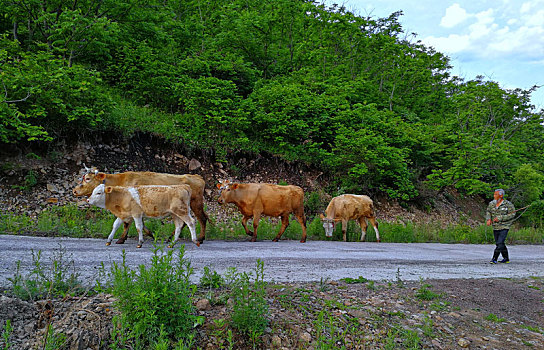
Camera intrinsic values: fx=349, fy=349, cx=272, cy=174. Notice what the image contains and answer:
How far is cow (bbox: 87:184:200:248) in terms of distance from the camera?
27.2ft

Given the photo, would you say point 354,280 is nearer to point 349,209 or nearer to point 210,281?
point 210,281

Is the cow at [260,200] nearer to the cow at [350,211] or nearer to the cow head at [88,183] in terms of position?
the cow at [350,211]

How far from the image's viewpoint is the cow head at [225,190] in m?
11.5

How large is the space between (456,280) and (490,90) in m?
26.8

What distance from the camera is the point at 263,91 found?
18.9 metres

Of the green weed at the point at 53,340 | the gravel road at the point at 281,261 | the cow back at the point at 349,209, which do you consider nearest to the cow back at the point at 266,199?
the gravel road at the point at 281,261

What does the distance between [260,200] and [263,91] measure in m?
8.77

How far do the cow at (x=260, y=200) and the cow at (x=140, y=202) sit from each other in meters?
2.94

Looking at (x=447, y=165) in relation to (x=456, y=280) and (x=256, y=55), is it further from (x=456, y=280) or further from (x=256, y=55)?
(x=456, y=280)

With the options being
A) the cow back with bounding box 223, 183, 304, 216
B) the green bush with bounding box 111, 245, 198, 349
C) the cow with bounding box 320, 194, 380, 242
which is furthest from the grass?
the cow with bounding box 320, 194, 380, 242

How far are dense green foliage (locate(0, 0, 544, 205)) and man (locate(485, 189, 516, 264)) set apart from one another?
8.95 metres

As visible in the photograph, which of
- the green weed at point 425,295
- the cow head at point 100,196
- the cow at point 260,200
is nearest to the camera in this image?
the green weed at point 425,295

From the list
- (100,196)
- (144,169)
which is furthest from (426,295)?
(144,169)

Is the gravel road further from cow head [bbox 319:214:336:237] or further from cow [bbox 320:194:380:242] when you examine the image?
cow [bbox 320:194:380:242]
